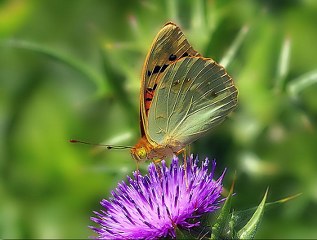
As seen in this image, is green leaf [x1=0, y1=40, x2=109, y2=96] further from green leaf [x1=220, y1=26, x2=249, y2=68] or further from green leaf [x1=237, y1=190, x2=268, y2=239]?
green leaf [x1=237, y1=190, x2=268, y2=239]

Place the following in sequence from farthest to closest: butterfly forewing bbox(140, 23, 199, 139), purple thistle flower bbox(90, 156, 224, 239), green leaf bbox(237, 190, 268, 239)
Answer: butterfly forewing bbox(140, 23, 199, 139)
purple thistle flower bbox(90, 156, 224, 239)
green leaf bbox(237, 190, 268, 239)

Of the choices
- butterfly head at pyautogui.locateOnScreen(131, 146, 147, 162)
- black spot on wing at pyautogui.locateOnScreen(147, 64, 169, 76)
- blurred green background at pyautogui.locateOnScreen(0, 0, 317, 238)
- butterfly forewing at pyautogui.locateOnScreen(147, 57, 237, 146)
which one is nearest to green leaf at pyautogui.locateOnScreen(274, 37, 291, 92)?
blurred green background at pyautogui.locateOnScreen(0, 0, 317, 238)

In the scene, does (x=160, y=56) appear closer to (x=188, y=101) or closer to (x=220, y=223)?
(x=188, y=101)

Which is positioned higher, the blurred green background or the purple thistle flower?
the blurred green background

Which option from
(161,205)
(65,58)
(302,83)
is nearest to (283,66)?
(302,83)

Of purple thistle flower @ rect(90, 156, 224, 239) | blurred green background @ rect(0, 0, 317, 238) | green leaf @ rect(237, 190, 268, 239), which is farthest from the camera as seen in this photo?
blurred green background @ rect(0, 0, 317, 238)

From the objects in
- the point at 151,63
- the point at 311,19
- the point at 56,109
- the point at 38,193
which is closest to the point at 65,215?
the point at 38,193
